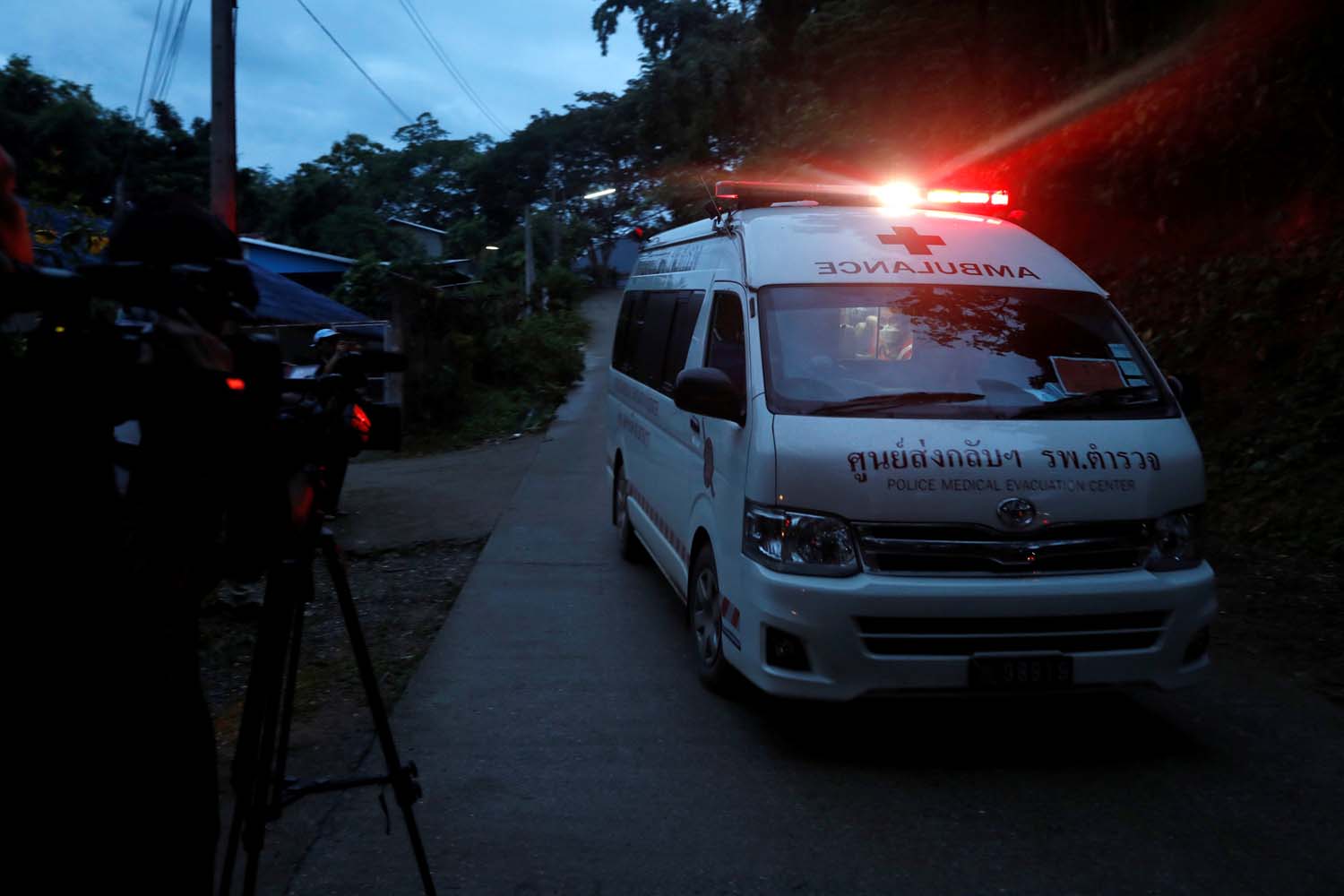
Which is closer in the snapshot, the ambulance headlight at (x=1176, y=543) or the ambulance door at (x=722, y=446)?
the ambulance headlight at (x=1176, y=543)

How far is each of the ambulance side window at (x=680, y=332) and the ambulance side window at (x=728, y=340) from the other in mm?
358

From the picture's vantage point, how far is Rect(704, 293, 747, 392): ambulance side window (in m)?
5.46

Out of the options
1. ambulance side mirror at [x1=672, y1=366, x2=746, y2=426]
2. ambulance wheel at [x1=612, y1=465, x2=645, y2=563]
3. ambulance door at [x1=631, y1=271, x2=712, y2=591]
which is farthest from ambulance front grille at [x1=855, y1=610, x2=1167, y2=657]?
ambulance wheel at [x1=612, y1=465, x2=645, y2=563]

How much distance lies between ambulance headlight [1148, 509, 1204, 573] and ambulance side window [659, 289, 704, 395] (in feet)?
8.79

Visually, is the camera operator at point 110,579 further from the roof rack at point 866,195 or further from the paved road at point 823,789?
the roof rack at point 866,195

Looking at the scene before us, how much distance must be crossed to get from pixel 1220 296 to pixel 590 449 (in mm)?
6935

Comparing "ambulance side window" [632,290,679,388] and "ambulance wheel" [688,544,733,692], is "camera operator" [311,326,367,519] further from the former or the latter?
"ambulance side window" [632,290,679,388]

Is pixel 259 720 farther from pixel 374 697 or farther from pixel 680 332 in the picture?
pixel 680 332

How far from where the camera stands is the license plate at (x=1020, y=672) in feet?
14.9

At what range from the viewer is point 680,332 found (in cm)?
683

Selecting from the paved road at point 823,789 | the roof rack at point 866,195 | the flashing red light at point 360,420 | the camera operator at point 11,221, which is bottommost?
the paved road at point 823,789

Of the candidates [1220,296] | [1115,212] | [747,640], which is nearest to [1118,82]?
[1115,212]

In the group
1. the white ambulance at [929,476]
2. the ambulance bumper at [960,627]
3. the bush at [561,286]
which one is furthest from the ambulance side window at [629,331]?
the bush at [561,286]

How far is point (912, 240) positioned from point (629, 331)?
135 inches
